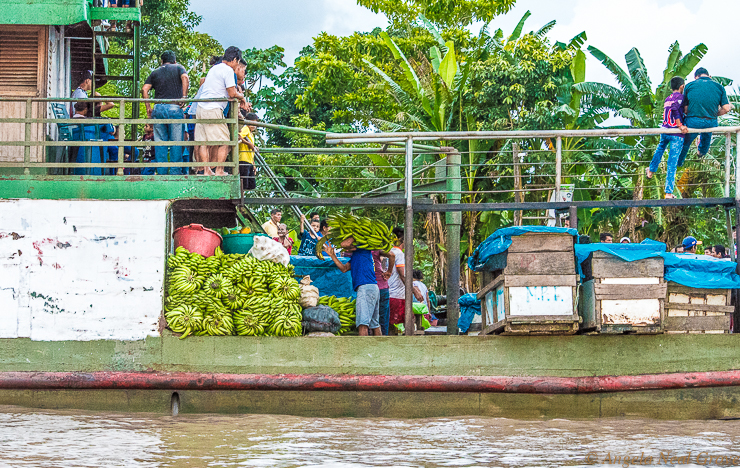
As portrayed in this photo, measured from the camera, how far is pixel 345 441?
5.80 meters

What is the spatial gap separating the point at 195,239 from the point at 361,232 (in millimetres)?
1655

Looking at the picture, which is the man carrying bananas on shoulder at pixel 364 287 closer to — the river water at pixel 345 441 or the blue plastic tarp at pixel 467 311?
the river water at pixel 345 441

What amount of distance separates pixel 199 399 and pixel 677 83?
6.24 m

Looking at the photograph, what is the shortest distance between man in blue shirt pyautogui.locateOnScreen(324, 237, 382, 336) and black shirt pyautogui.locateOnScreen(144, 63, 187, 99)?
9.54ft

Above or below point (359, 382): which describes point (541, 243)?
above

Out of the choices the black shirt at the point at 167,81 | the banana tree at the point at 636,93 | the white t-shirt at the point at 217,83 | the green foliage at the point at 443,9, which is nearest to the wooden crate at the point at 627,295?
the white t-shirt at the point at 217,83

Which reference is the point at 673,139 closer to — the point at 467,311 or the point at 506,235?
the point at 506,235

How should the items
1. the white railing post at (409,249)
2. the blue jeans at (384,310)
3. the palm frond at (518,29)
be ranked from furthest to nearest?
the palm frond at (518,29)
the blue jeans at (384,310)
the white railing post at (409,249)

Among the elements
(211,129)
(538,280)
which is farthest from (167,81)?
(538,280)

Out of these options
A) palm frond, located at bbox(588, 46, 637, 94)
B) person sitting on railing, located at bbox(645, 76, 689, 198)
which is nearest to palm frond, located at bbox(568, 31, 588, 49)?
palm frond, located at bbox(588, 46, 637, 94)

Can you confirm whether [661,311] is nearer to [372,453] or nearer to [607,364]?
[607,364]

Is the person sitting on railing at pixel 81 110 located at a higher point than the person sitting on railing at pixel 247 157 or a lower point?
higher

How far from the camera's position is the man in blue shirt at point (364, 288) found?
24.1 ft

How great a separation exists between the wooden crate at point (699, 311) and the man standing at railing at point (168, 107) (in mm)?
5096
